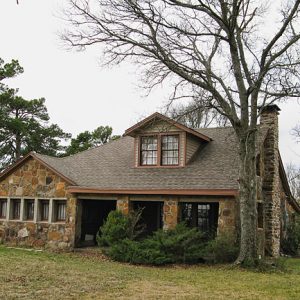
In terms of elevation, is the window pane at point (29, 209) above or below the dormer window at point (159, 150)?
below

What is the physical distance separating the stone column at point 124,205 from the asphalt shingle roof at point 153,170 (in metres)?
0.45

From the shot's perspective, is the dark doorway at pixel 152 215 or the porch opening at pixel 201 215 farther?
the dark doorway at pixel 152 215

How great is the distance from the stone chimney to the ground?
4211 mm

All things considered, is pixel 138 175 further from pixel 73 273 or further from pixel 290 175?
pixel 290 175

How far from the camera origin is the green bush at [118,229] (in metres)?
16.6

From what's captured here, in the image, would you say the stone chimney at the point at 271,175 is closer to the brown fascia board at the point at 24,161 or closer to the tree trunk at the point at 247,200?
the tree trunk at the point at 247,200

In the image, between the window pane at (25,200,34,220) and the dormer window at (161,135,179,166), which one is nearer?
the dormer window at (161,135,179,166)

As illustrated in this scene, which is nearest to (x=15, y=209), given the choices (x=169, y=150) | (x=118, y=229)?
(x=118, y=229)

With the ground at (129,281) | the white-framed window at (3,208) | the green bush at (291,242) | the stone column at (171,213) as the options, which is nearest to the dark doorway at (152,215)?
the stone column at (171,213)

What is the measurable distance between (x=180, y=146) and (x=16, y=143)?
20985mm

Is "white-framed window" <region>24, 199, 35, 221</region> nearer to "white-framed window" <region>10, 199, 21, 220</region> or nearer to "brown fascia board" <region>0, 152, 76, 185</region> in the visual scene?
"white-framed window" <region>10, 199, 21, 220</region>

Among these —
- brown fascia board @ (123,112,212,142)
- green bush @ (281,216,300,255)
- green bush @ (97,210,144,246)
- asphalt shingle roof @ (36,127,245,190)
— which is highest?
brown fascia board @ (123,112,212,142)

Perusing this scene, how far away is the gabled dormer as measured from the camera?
18.8 metres

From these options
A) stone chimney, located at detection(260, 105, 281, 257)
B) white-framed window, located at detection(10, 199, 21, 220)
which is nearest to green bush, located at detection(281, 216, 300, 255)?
stone chimney, located at detection(260, 105, 281, 257)
